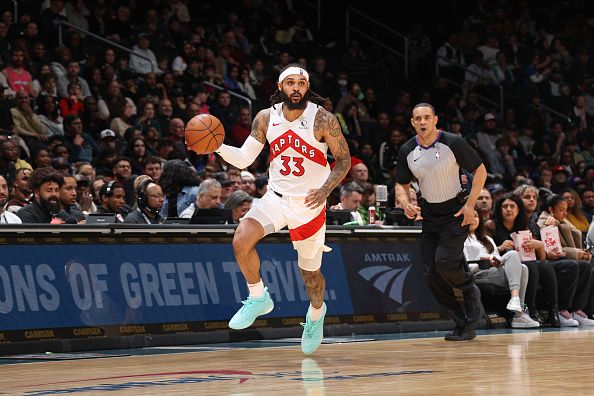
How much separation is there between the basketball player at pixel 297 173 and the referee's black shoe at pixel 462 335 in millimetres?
2354

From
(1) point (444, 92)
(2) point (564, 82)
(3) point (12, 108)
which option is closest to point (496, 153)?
(1) point (444, 92)

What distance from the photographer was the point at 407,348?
1151cm

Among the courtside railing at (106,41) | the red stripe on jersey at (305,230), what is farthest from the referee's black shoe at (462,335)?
the courtside railing at (106,41)

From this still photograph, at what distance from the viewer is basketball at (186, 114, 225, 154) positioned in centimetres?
1022

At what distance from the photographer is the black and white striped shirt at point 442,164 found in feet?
41.4

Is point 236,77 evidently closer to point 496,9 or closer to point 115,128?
point 115,128

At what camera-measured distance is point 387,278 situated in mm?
14562

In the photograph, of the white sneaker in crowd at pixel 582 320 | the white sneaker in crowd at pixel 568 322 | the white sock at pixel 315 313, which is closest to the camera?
the white sock at pixel 315 313

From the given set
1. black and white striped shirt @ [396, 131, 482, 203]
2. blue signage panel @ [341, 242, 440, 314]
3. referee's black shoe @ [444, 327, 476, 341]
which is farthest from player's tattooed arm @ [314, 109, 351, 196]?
blue signage panel @ [341, 242, 440, 314]

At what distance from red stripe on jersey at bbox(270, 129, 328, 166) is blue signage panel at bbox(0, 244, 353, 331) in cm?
233

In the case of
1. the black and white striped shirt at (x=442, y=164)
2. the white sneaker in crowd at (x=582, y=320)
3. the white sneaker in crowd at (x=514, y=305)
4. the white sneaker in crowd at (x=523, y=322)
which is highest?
the black and white striped shirt at (x=442, y=164)

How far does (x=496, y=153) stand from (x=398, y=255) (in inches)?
406

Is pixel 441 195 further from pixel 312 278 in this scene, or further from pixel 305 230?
pixel 305 230

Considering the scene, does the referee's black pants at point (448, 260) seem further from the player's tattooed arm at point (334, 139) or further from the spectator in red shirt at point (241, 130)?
the spectator in red shirt at point (241, 130)
